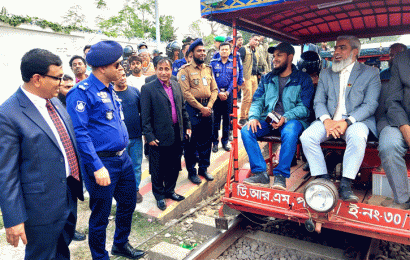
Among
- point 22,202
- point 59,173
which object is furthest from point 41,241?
point 59,173

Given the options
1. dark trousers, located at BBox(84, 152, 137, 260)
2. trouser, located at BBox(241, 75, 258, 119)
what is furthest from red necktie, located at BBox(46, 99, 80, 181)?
trouser, located at BBox(241, 75, 258, 119)

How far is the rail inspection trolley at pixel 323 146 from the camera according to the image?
2867mm

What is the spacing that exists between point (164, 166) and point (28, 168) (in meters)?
2.44

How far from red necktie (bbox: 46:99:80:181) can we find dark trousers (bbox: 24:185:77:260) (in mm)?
198

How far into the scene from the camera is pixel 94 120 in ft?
9.45

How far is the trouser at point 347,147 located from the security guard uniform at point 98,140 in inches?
81.4

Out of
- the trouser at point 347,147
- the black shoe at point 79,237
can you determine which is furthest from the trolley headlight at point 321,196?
the black shoe at point 79,237

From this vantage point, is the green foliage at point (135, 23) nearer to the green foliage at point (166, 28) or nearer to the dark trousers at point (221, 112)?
the green foliage at point (166, 28)

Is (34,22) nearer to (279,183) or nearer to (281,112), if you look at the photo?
(281,112)

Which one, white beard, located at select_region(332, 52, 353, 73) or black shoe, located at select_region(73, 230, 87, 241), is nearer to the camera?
white beard, located at select_region(332, 52, 353, 73)

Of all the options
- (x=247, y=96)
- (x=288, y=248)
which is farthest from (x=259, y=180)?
(x=247, y=96)

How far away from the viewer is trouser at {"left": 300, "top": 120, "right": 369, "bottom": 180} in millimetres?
3162

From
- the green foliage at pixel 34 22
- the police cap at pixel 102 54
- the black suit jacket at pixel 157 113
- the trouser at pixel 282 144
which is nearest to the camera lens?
the police cap at pixel 102 54

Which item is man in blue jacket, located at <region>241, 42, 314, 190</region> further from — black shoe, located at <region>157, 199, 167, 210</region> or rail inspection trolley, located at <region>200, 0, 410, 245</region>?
black shoe, located at <region>157, 199, 167, 210</region>
